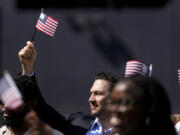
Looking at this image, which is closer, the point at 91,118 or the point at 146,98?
the point at 146,98

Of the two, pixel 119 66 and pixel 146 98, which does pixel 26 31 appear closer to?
pixel 119 66

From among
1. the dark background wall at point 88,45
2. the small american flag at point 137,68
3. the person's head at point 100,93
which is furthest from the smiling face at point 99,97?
the dark background wall at point 88,45

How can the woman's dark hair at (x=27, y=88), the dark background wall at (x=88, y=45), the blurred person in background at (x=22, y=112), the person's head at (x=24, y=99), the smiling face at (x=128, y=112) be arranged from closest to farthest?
the smiling face at (x=128, y=112), the blurred person in background at (x=22, y=112), the person's head at (x=24, y=99), the woman's dark hair at (x=27, y=88), the dark background wall at (x=88, y=45)

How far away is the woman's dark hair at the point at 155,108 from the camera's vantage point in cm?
262

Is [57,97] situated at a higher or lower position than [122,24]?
lower

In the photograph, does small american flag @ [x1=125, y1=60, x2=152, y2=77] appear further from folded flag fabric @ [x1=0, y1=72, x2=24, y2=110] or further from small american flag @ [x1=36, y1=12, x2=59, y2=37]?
folded flag fabric @ [x1=0, y1=72, x2=24, y2=110]

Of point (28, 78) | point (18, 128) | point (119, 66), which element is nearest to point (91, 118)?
point (28, 78)

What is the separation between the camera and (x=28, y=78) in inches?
146

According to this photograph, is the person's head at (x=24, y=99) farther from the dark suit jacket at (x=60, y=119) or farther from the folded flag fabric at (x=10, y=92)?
the folded flag fabric at (x=10, y=92)

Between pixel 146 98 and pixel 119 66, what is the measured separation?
11046 millimetres

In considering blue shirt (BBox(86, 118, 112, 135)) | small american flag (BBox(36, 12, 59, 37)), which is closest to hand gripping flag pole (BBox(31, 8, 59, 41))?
small american flag (BBox(36, 12, 59, 37))

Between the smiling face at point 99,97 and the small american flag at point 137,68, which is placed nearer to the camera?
the smiling face at point 99,97

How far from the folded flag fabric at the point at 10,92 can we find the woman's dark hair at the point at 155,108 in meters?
0.57

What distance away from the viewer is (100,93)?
4.39m
